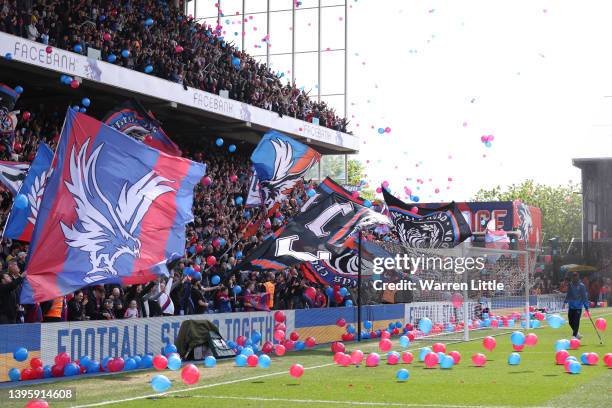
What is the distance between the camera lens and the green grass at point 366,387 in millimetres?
12755

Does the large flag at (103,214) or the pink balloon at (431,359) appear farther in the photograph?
the pink balloon at (431,359)

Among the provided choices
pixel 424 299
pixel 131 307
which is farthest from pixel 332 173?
pixel 131 307

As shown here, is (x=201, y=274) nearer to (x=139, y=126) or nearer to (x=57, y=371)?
(x=139, y=126)

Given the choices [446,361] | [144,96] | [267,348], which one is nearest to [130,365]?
[267,348]

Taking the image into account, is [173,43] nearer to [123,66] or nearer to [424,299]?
[123,66]

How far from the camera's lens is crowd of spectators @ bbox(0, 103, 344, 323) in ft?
59.3

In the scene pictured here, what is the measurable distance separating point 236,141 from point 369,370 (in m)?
23.2

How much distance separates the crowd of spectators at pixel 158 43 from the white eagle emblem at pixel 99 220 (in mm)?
10334

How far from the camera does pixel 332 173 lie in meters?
56.8

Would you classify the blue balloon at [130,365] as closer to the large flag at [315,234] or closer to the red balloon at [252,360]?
the red balloon at [252,360]

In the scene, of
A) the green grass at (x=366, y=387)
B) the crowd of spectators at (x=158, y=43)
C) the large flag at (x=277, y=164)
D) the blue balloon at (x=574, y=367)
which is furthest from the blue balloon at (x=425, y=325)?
the crowd of spectators at (x=158, y=43)

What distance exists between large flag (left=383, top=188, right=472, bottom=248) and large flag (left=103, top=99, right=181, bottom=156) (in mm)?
10352

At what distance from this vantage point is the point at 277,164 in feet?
83.9

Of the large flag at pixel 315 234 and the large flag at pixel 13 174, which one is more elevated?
the large flag at pixel 13 174
